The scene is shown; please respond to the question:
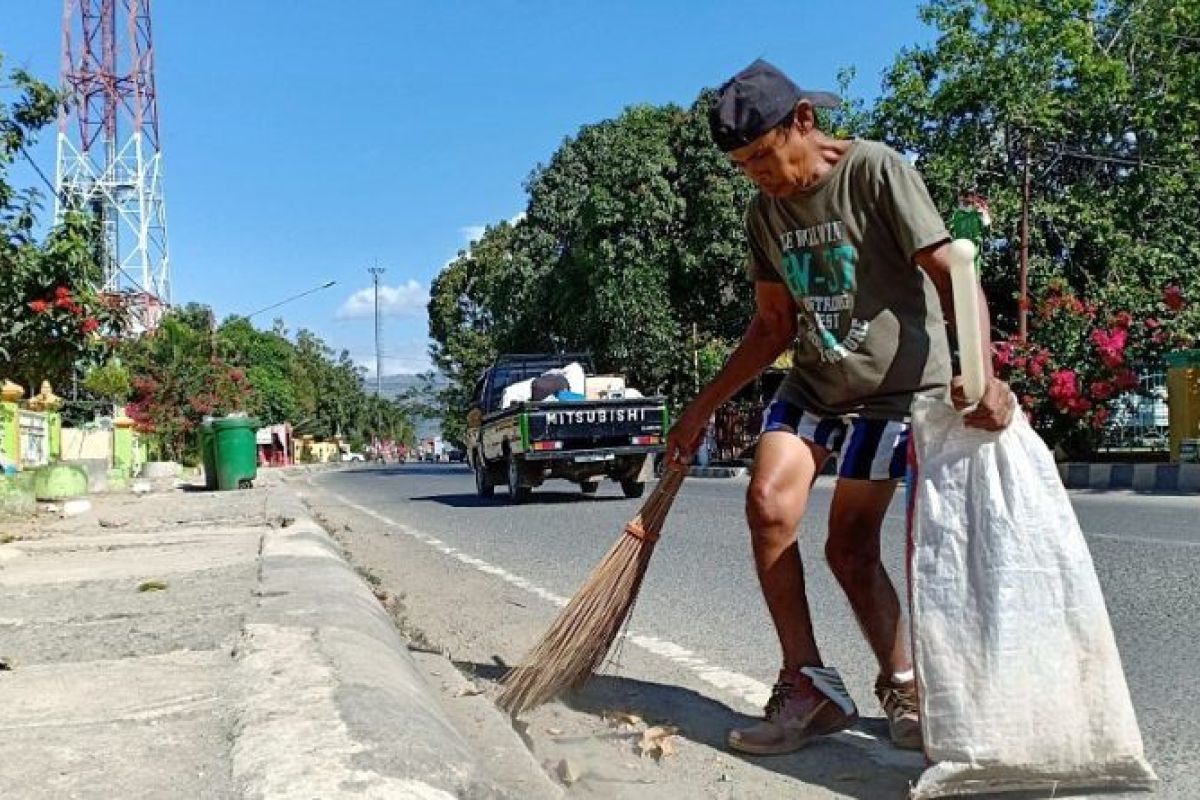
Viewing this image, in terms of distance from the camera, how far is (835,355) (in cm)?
312

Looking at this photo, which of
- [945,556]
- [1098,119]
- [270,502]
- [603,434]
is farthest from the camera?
[1098,119]

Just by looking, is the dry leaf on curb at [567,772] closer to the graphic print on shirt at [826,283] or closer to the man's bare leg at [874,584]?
the man's bare leg at [874,584]

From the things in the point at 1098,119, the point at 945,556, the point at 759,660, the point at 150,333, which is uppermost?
the point at 1098,119

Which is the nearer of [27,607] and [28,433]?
[27,607]

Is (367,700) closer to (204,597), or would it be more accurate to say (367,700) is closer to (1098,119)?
(204,597)

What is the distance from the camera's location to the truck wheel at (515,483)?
1531 cm

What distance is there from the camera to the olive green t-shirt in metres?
3.01

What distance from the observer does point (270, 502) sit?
13938mm

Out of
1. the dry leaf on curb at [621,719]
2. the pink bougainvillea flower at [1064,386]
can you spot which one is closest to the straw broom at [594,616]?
the dry leaf on curb at [621,719]

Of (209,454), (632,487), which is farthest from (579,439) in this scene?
(209,454)

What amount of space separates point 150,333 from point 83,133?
20.1 ft

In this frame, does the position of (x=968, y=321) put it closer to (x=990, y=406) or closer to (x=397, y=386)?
(x=990, y=406)

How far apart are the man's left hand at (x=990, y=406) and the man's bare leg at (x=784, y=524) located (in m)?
0.59

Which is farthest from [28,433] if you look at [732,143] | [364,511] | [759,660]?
[732,143]
